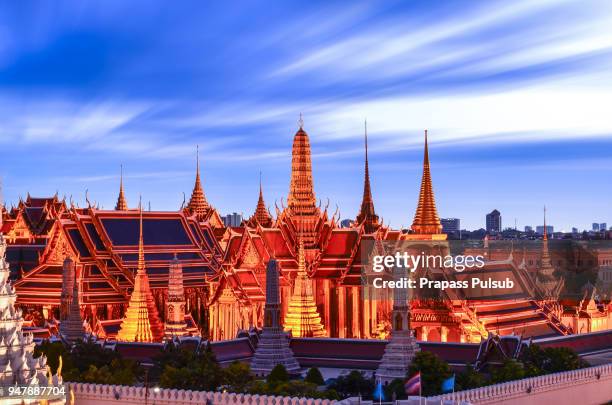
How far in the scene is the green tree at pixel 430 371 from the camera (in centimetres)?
3841

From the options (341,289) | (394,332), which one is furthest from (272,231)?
(394,332)

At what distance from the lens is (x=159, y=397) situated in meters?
37.1

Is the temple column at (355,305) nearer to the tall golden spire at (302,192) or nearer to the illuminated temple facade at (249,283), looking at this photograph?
the illuminated temple facade at (249,283)

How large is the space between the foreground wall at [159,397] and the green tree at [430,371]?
4922 mm

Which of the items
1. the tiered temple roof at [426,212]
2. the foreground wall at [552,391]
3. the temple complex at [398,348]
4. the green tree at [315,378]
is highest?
the tiered temple roof at [426,212]

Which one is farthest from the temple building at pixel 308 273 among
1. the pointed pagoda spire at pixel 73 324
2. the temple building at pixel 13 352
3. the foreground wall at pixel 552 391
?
the temple building at pixel 13 352

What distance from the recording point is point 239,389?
125ft

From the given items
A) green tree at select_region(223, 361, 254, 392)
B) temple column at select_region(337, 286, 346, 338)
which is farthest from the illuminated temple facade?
green tree at select_region(223, 361, 254, 392)

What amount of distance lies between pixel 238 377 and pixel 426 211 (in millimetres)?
39120

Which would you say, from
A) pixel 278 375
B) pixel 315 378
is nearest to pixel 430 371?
pixel 315 378

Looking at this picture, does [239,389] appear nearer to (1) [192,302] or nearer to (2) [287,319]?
(2) [287,319]

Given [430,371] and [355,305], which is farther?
[355,305]

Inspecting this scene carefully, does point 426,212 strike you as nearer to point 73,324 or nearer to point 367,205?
point 367,205

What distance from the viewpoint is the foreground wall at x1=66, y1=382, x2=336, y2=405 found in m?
35.2
